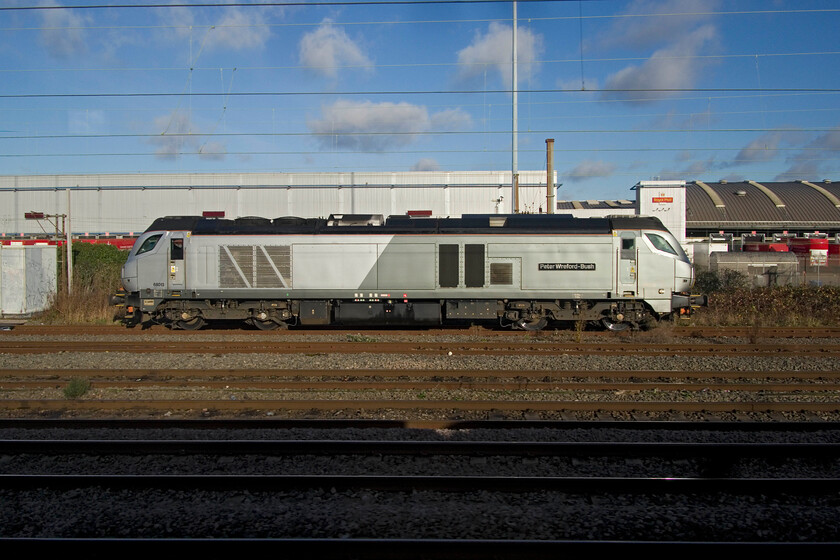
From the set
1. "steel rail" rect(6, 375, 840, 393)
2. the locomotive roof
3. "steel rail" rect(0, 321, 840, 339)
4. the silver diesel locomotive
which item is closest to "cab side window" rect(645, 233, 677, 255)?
the silver diesel locomotive

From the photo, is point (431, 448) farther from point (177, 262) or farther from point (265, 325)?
point (177, 262)

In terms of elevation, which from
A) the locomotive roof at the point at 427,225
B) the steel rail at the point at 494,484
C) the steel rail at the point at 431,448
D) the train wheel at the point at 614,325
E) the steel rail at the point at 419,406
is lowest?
the steel rail at the point at 494,484

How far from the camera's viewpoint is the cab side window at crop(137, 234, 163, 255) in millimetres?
16734

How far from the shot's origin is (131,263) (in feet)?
55.2

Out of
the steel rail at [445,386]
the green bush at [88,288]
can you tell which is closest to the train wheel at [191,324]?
the green bush at [88,288]

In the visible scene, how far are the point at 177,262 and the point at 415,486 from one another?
13.0 meters

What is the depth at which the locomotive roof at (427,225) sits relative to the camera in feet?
53.2

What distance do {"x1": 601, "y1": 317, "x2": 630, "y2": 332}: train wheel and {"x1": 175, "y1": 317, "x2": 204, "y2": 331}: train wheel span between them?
1154 cm

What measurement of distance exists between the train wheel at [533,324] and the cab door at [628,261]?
2.24 meters

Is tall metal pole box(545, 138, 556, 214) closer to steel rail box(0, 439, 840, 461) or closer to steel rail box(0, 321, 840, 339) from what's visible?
steel rail box(0, 321, 840, 339)

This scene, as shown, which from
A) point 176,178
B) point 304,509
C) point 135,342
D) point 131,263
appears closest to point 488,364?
point 304,509

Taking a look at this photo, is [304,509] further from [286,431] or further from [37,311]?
[37,311]

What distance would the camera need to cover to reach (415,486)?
5.76 metres

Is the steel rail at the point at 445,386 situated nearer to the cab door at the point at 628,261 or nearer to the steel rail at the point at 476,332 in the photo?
the steel rail at the point at 476,332
